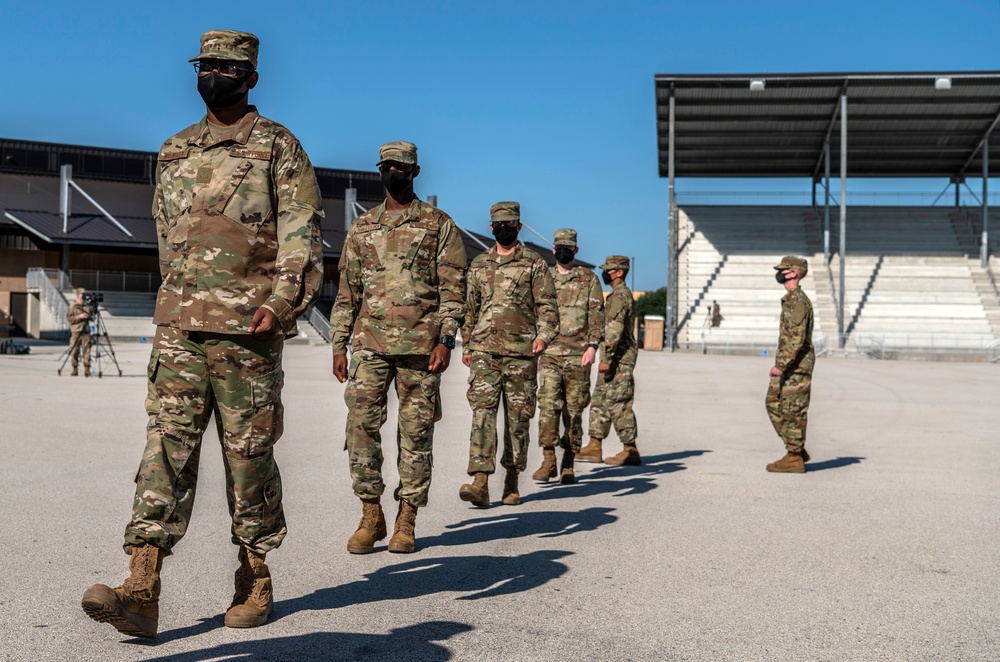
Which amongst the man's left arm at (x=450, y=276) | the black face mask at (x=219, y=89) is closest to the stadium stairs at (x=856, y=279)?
the man's left arm at (x=450, y=276)

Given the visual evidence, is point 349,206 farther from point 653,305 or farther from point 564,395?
point 653,305

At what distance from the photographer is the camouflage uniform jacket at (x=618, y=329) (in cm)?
1029

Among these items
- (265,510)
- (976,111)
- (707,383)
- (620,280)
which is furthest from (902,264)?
(265,510)

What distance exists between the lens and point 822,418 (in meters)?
15.5

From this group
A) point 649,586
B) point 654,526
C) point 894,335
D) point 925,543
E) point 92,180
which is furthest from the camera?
point 92,180

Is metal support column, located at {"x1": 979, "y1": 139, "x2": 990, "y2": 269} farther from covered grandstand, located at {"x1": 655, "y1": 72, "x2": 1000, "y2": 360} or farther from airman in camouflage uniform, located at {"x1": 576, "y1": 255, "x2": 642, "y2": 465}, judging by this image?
airman in camouflage uniform, located at {"x1": 576, "y1": 255, "x2": 642, "y2": 465}

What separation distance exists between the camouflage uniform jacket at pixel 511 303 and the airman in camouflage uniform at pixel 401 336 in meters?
1.55

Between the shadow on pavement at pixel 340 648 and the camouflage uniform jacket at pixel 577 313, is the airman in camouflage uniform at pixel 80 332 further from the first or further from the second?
the shadow on pavement at pixel 340 648

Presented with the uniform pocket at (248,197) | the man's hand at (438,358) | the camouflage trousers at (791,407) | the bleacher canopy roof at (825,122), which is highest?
the bleacher canopy roof at (825,122)

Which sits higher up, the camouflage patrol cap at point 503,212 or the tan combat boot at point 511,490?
the camouflage patrol cap at point 503,212

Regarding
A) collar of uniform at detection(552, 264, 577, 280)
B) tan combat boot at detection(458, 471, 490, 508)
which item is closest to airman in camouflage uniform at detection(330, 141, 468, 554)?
tan combat boot at detection(458, 471, 490, 508)

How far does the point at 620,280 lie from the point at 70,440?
5.38m

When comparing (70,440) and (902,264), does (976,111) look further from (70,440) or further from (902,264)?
(70,440)

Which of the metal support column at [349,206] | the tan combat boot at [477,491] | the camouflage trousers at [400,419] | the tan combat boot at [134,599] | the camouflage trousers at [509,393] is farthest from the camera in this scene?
the metal support column at [349,206]
